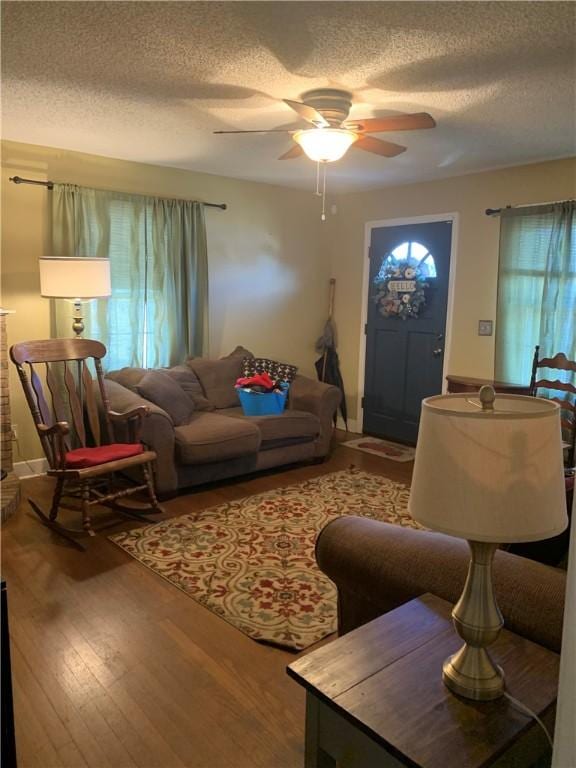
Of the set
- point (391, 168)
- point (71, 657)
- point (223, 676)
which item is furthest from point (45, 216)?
point (223, 676)

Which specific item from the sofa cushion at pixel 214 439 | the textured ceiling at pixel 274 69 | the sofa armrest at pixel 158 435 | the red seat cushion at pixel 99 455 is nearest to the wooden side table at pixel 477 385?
the sofa cushion at pixel 214 439

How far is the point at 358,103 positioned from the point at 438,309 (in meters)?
2.47

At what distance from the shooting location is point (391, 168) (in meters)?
4.60

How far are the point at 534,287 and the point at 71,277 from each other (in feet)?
11.0

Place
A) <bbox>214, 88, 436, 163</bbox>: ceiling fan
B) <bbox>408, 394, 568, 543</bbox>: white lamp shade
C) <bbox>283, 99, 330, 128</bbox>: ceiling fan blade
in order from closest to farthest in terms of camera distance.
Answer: <bbox>408, 394, 568, 543</bbox>: white lamp shade
<bbox>283, 99, 330, 128</bbox>: ceiling fan blade
<bbox>214, 88, 436, 163</bbox>: ceiling fan

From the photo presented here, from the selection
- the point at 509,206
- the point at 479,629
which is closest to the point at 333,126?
the point at 509,206

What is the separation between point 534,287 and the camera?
14.2 ft

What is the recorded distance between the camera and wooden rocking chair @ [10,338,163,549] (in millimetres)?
3285

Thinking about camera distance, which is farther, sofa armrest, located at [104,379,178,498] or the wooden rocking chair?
sofa armrest, located at [104,379,178,498]

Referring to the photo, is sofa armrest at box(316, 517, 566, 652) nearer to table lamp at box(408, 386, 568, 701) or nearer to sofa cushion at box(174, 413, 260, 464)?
table lamp at box(408, 386, 568, 701)

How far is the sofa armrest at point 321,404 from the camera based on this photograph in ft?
15.5

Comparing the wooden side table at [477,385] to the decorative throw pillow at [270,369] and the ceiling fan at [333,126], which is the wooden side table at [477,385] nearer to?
the decorative throw pillow at [270,369]

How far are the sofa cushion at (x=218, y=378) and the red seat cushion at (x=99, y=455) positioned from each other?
1.20 meters

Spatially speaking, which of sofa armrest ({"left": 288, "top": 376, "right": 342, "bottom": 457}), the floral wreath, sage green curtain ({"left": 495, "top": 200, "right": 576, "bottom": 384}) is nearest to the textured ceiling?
sage green curtain ({"left": 495, "top": 200, "right": 576, "bottom": 384})
